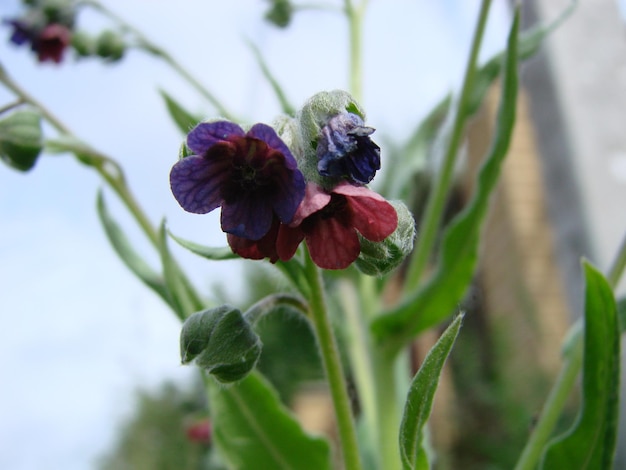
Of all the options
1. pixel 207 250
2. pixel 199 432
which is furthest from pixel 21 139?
pixel 199 432

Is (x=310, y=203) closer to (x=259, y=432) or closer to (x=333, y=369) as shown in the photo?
(x=333, y=369)

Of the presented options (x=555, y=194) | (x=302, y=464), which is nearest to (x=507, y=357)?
(x=555, y=194)

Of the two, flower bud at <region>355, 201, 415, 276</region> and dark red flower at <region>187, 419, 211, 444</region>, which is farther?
dark red flower at <region>187, 419, 211, 444</region>

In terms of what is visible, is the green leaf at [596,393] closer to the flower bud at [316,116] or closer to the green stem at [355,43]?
the flower bud at [316,116]

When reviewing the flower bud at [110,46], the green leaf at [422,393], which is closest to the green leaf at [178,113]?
the flower bud at [110,46]

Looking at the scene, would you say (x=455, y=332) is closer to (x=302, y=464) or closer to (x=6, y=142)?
(x=302, y=464)

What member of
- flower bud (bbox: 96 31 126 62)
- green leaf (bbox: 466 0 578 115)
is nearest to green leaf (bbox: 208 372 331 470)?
green leaf (bbox: 466 0 578 115)

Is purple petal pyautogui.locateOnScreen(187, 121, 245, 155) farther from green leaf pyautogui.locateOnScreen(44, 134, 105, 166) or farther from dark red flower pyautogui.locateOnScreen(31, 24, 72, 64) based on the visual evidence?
dark red flower pyautogui.locateOnScreen(31, 24, 72, 64)
